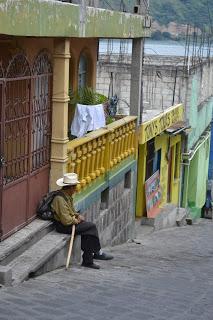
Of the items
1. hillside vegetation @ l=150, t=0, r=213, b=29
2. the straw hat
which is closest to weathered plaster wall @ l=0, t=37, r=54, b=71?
the straw hat

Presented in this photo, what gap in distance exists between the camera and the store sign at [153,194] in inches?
730

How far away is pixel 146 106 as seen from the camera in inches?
899

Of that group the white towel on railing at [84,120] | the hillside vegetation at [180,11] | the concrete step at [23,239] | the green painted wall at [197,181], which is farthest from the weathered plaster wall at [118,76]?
the hillside vegetation at [180,11]

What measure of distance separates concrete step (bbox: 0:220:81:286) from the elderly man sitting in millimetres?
152

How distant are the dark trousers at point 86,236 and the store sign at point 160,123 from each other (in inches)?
224

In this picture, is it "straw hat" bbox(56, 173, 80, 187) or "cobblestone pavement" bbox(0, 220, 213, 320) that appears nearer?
"cobblestone pavement" bbox(0, 220, 213, 320)

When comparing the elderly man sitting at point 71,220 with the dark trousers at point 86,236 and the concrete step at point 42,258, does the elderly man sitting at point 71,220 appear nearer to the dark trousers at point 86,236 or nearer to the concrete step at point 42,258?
the dark trousers at point 86,236

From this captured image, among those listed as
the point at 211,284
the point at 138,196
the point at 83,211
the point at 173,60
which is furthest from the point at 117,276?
the point at 173,60

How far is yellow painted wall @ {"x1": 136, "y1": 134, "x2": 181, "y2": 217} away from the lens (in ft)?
60.4

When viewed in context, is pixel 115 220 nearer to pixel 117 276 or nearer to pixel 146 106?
pixel 117 276

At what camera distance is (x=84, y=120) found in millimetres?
12352

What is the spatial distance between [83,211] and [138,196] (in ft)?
22.7

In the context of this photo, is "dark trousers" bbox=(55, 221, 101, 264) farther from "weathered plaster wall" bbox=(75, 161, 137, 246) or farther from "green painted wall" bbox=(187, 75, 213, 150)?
"green painted wall" bbox=(187, 75, 213, 150)

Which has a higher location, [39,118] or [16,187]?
[39,118]
